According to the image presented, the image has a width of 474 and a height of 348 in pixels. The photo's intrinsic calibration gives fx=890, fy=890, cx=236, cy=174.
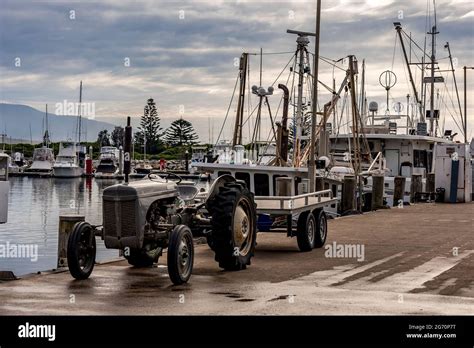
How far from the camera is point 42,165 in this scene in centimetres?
11669

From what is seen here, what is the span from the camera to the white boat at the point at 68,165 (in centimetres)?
10806

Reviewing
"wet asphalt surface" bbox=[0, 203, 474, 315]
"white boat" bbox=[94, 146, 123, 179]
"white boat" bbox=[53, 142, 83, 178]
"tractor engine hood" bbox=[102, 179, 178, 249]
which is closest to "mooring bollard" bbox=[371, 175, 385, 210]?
"wet asphalt surface" bbox=[0, 203, 474, 315]

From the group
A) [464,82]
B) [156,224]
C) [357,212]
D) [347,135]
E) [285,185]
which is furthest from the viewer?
[464,82]

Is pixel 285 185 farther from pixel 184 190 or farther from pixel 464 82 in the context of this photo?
pixel 464 82

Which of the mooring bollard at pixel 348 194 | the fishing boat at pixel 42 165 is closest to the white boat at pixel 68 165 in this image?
the fishing boat at pixel 42 165

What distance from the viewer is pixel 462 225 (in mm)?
27344

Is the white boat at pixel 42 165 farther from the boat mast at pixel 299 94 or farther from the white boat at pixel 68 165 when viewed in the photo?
the boat mast at pixel 299 94

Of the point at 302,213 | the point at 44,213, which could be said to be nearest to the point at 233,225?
the point at 302,213

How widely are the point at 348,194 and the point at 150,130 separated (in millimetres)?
115941

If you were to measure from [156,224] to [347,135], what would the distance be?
3212 centimetres

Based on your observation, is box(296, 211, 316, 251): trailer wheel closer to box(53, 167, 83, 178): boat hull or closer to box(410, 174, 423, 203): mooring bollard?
box(410, 174, 423, 203): mooring bollard

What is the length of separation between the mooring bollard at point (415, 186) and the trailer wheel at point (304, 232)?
25.4 m
